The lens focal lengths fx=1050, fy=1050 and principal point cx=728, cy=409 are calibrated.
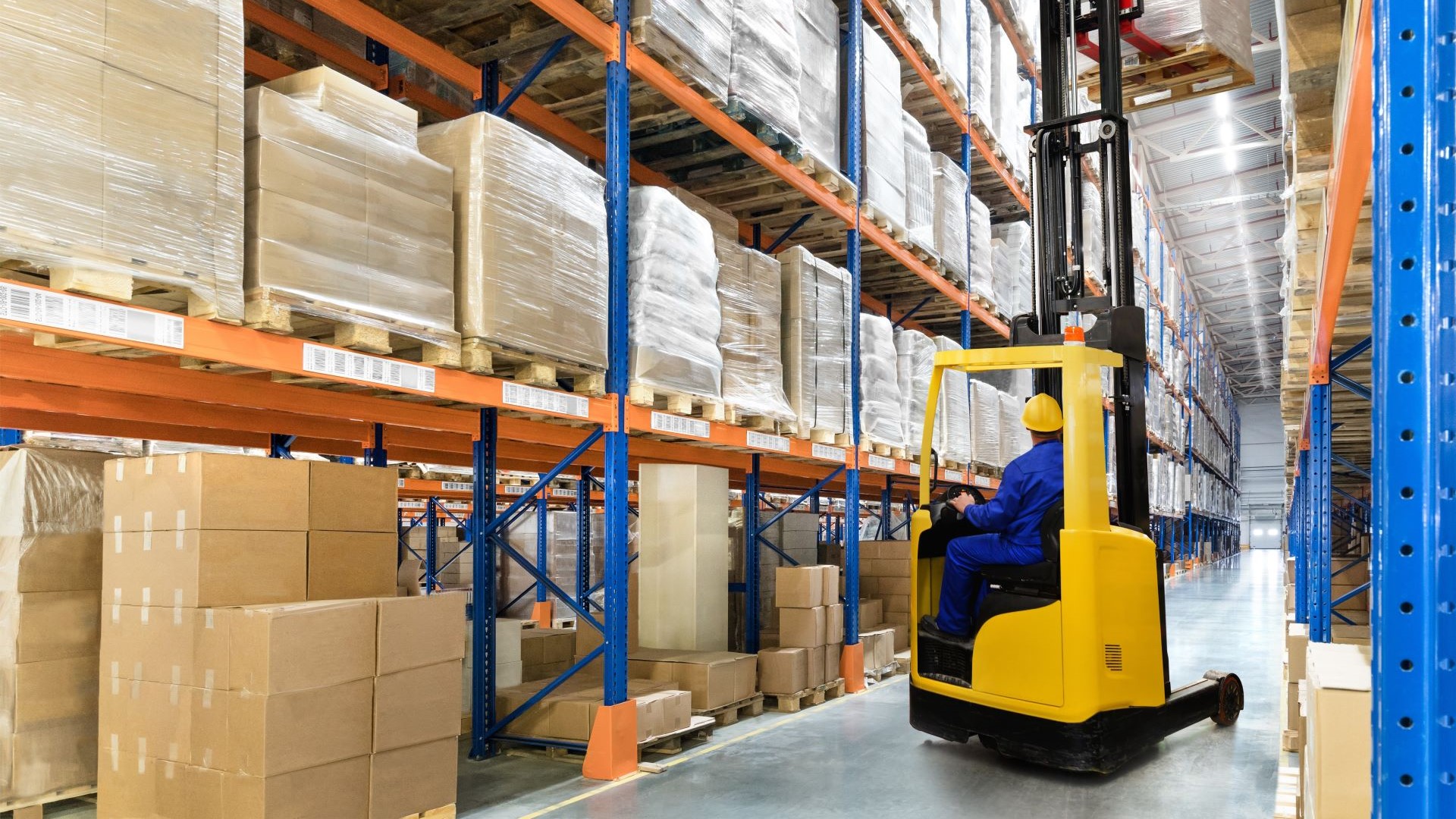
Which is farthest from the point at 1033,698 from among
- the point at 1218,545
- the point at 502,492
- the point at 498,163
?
the point at 1218,545

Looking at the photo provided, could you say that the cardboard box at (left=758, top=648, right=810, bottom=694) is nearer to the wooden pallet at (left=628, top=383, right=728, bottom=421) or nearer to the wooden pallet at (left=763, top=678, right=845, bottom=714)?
the wooden pallet at (left=763, top=678, right=845, bottom=714)

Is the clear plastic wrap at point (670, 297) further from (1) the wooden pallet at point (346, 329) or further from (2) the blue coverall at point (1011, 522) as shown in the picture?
(2) the blue coverall at point (1011, 522)

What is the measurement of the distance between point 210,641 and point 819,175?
204 inches

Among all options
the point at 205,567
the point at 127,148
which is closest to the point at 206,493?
the point at 205,567

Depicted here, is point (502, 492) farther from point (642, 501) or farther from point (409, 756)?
point (409, 756)

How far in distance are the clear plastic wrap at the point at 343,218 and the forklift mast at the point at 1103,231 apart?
134 inches

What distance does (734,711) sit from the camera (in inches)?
268

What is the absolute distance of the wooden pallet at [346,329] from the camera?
3.58 metres

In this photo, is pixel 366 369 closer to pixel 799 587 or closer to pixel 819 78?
pixel 799 587

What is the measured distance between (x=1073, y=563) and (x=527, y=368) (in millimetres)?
2758

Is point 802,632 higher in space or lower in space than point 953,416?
lower

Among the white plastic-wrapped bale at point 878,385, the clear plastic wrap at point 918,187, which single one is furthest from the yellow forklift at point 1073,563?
the clear plastic wrap at point 918,187

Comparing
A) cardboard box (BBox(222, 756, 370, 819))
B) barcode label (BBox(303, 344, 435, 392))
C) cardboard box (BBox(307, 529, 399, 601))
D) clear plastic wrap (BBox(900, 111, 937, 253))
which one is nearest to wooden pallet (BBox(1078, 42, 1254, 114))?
clear plastic wrap (BBox(900, 111, 937, 253))

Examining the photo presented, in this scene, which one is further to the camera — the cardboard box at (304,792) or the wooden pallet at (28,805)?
the wooden pallet at (28,805)
